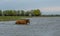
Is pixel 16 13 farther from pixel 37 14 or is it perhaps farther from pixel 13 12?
pixel 37 14

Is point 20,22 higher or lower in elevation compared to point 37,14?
higher

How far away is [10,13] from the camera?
108 m

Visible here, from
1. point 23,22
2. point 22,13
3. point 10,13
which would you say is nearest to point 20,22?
point 23,22

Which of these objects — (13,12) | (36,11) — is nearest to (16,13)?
(13,12)

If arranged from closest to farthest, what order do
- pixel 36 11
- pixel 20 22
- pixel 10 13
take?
pixel 20 22 < pixel 10 13 < pixel 36 11

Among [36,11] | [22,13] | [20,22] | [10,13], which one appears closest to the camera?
[20,22]

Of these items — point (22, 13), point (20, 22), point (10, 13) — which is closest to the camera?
point (20, 22)

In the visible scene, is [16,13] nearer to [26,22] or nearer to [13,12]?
[13,12]

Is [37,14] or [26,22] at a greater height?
[26,22]

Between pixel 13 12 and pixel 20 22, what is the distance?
272 feet

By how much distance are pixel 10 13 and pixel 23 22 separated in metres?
78.3

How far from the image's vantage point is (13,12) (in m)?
113

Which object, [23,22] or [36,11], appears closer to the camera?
[23,22]

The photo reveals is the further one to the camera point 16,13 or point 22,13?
point 22,13
